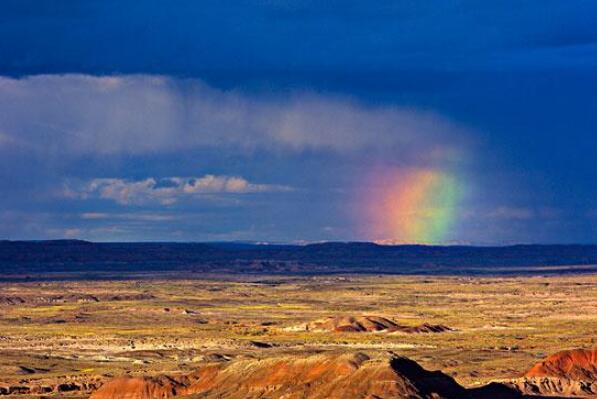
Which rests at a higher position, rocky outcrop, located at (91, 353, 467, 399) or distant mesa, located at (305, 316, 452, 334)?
distant mesa, located at (305, 316, 452, 334)

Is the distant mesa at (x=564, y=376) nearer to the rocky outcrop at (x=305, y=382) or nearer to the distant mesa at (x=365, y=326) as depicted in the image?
the rocky outcrop at (x=305, y=382)

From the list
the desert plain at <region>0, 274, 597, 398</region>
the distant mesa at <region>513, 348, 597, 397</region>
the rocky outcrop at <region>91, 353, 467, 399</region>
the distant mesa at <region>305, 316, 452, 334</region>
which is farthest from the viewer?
the distant mesa at <region>305, 316, 452, 334</region>

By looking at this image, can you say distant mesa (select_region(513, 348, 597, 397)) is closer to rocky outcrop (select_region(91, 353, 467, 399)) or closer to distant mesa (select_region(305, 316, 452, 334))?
rocky outcrop (select_region(91, 353, 467, 399))

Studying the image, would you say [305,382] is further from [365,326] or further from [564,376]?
[365,326]

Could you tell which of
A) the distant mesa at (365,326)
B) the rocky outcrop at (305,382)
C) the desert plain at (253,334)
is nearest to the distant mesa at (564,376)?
the desert plain at (253,334)

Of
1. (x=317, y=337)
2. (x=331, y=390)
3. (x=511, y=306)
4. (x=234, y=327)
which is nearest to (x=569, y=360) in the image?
(x=331, y=390)

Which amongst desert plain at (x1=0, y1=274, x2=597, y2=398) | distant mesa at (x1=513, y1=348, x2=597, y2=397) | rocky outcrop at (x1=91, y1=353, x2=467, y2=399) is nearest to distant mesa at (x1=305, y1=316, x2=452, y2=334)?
desert plain at (x1=0, y1=274, x2=597, y2=398)
